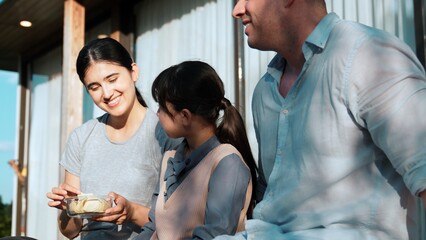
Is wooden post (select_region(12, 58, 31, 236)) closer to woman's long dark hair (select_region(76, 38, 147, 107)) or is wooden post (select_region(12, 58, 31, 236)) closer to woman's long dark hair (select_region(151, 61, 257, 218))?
woman's long dark hair (select_region(76, 38, 147, 107))

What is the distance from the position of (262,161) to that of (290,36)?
1.12 feet

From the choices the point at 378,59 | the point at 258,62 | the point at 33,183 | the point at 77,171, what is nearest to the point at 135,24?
the point at 258,62

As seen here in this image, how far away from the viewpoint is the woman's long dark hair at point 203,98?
197cm

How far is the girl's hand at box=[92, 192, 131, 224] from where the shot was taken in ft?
6.92

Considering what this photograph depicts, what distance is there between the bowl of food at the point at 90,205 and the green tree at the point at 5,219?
14.0 metres

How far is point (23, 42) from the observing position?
297 inches

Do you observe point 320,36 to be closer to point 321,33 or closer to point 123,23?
point 321,33

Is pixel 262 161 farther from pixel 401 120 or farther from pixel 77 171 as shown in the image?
pixel 77 171

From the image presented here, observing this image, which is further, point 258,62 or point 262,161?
point 258,62

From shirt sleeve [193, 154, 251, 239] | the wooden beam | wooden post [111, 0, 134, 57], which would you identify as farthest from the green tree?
shirt sleeve [193, 154, 251, 239]

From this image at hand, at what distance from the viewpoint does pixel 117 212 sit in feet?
6.98

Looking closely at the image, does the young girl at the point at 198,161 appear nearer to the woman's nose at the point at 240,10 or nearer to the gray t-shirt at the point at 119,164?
the gray t-shirt at the point at 119,164

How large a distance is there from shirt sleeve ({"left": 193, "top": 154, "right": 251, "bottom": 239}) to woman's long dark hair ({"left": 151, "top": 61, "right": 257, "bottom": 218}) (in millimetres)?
102

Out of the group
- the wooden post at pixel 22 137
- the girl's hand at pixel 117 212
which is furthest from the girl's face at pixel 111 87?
the wooden post at pixel 22 137
